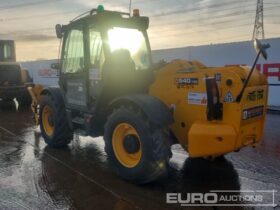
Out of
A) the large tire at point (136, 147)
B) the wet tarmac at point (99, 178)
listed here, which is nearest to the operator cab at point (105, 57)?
the large tire at point (136, 147)

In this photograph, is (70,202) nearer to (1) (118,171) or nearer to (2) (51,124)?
(1) (118,171)

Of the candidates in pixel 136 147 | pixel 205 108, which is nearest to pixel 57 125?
pixel 136 147

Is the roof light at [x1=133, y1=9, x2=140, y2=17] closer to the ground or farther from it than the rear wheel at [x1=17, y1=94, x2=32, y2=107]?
farther from it

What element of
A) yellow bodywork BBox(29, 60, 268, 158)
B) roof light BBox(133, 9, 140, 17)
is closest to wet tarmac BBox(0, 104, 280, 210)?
yellow bodywork BBox(29, 60, 268, 158)

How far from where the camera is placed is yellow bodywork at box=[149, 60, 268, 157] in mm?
4363

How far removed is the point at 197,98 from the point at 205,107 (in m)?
0.19

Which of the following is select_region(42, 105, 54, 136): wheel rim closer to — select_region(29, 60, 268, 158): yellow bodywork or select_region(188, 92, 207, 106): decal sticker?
select_region(29, 60, 268, 158): yellow bodywork

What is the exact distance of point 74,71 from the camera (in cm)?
631

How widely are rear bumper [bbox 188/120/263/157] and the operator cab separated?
144cm

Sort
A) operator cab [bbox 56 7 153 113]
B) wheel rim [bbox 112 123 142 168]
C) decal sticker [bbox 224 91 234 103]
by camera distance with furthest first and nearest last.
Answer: operator cab [bbox 56 7 153 113] → wheel rim [bbox 112 123 142 168] → decal sticker [bbox 224 91 234 103]

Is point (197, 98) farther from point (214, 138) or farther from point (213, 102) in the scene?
point (214, 138)

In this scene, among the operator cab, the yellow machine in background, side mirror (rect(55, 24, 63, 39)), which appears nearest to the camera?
the operator cab

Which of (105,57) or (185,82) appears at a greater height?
(105,57)

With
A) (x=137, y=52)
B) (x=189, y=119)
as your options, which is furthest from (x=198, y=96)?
(x=137, y=52)
